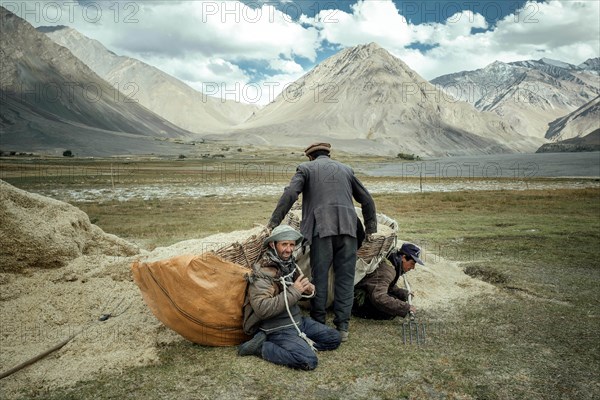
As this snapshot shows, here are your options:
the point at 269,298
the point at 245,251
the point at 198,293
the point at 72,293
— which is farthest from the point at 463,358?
the point at 72,293

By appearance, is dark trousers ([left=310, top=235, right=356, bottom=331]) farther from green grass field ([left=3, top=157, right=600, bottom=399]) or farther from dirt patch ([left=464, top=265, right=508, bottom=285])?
dirt patch ([left=464, top=265, right=508, bottom=285])

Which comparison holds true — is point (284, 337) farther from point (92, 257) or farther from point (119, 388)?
point (92, 257)

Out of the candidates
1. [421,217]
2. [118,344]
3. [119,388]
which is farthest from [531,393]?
[421,217]

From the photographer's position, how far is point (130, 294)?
651 cm

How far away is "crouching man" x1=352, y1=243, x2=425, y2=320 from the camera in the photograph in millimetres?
5863

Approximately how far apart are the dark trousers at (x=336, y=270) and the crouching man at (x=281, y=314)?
390 mm

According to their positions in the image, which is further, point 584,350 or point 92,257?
point 92,257

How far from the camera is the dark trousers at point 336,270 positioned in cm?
525

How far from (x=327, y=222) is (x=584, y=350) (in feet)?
11.5

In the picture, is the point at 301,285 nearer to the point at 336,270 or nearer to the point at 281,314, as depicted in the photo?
the point at 281,314

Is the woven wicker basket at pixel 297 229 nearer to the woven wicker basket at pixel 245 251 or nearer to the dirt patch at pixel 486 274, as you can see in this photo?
the woven wicker basket at pixel 245 251

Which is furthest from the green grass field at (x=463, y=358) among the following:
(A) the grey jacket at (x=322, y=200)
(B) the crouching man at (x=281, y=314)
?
(A) the grey jacket at (x=322, y=200)

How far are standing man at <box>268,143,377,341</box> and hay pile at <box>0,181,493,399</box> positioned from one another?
184cm

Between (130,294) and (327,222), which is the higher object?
(327,222)
